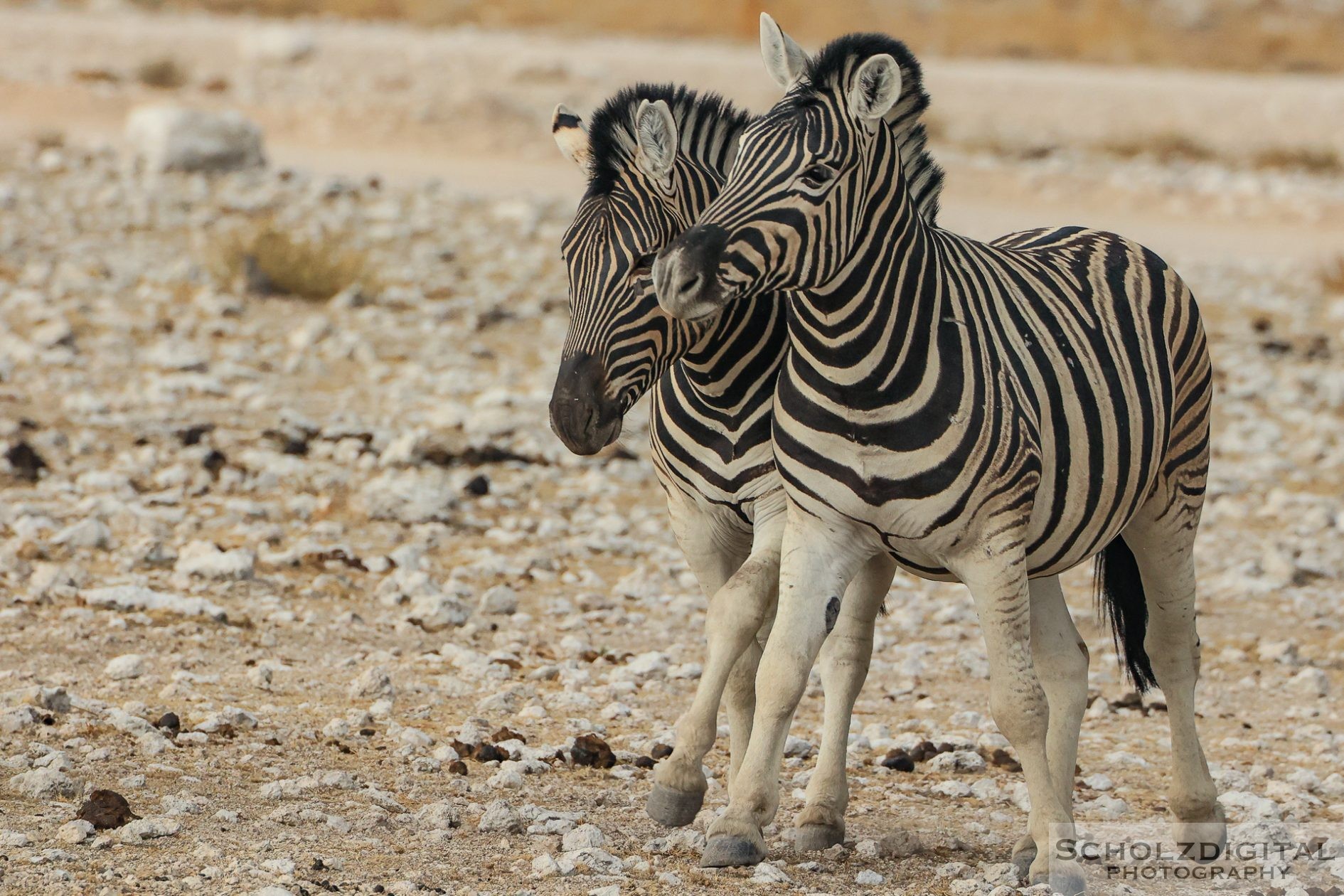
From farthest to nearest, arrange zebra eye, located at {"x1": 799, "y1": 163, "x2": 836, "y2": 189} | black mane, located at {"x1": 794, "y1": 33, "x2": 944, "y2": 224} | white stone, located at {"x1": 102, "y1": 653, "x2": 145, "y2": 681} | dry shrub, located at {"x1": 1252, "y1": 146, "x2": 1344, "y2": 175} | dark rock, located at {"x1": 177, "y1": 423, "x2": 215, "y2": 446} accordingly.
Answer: dry shrub, located at {"x1": 1252, "y1": 146, "x2": 1344, "y2": 175}
dark rock, located at {"x1": 177, "y1": 423, "x2": 215, "y2": 446}
white stone, located at {"x1": 102, "y1": 653, "x2": 145, "y2": 681}
black mane, located at {"x1": 794, "y1": 33, "x2": 944, "y2": 224}
zebra eye, located at {"x1": 799, "y1": 163, "x2": 836, "y2": 189}

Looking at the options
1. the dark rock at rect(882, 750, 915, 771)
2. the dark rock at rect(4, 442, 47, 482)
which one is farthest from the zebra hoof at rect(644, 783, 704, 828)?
A: the dark rock at rect(4, 442, 47, 482)

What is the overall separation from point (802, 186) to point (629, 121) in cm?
82

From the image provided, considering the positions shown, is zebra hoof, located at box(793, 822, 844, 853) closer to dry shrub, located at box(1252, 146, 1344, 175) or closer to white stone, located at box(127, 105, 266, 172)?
white stone, located at box(127, 105, 266, 172)

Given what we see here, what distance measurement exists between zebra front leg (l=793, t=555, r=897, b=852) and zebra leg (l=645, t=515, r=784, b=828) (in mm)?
317

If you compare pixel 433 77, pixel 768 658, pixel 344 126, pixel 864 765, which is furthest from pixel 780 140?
pixel 433 77

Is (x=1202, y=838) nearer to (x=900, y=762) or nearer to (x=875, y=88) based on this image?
(x=900, y=762)

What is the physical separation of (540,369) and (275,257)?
8.52 feet

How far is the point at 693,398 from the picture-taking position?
4512 mm

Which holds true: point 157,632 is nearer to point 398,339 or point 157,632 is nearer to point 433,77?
point 398,339

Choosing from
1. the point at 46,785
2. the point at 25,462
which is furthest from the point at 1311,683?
the point at 25,462

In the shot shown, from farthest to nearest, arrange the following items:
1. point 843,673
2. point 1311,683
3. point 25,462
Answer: point 25,462 → point 1311,683 → point 843,673

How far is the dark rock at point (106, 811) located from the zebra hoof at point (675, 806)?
4.67ft

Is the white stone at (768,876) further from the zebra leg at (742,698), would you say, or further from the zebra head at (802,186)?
the zebra head at (802,186)

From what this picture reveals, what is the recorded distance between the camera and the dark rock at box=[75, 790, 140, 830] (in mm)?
4234
